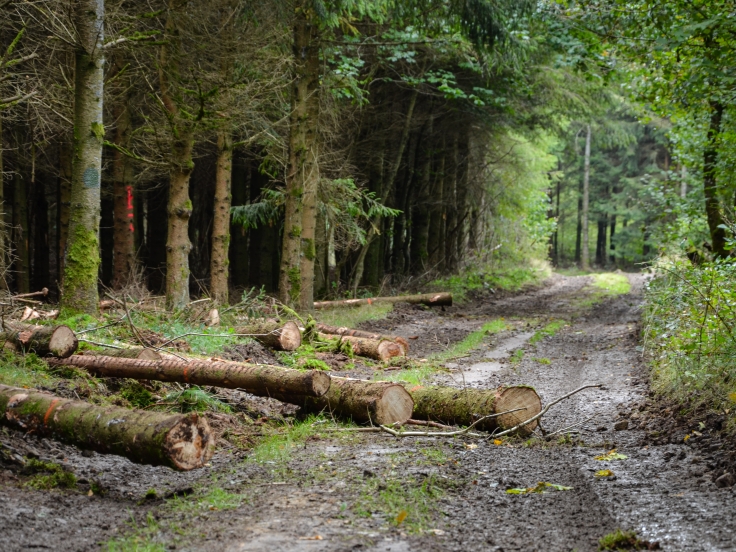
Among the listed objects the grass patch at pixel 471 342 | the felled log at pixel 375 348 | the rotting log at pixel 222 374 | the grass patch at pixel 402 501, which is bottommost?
the grass patch at pixel 471 342

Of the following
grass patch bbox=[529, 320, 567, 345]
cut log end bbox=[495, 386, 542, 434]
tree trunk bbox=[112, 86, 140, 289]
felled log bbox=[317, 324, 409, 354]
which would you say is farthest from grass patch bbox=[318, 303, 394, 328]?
cut log end bbox=[495, 386, 542, 434]

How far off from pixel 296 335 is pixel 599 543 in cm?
754

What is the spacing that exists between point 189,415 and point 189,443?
0.22m

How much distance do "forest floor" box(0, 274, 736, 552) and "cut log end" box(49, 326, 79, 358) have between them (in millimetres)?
1939

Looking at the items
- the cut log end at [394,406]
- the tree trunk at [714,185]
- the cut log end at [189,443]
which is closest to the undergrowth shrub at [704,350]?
the cut log end at [394,406]

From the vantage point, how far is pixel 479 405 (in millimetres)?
7105

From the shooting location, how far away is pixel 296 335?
11266 mm

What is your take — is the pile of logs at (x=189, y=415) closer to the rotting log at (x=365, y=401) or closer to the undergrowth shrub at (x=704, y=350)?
the rotting log at (x=365, y=401)

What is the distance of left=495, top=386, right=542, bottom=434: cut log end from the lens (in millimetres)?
6996

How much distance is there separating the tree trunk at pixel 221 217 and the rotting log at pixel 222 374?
5818 millimetres

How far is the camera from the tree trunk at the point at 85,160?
9875 mm

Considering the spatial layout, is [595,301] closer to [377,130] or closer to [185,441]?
[377,130]

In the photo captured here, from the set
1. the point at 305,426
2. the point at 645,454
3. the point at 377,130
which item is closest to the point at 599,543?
the point at 645,454

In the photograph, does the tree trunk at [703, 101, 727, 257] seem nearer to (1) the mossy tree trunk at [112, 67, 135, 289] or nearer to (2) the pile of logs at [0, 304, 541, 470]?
(2) the pile of logs at [0, 304, 541, 470]
